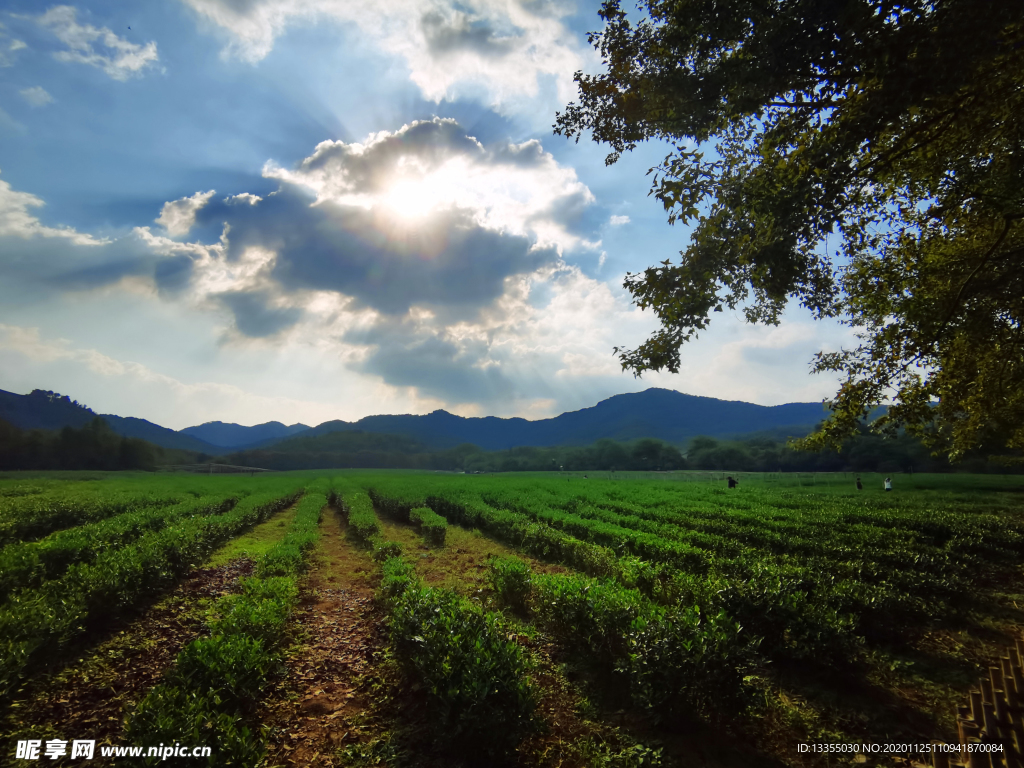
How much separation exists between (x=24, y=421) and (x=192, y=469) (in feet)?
327

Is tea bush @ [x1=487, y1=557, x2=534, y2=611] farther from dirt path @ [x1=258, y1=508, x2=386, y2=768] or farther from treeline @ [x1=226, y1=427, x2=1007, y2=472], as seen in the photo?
treeline @ [x1=226, y1=427, x2=1007, y2=472]

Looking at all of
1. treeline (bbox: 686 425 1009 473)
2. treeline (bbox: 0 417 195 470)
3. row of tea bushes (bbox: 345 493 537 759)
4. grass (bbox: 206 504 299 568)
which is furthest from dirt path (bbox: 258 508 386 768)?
treeline (bbox: 0 417 195 470)

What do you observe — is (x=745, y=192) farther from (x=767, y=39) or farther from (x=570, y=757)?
(x=570, y=757)

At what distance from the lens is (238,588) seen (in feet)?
41.8

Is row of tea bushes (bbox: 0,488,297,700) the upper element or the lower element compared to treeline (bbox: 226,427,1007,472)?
upper

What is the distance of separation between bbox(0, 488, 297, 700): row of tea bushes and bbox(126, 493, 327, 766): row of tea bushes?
2.13 meters

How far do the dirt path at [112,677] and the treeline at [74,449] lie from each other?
3965 inches

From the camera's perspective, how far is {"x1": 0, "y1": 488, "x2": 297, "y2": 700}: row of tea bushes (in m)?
6.59

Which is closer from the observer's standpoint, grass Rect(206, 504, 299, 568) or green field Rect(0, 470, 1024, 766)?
green field Rect(0, 470, 1024, 766)

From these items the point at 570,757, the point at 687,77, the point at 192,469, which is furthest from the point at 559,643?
the point at 192,469

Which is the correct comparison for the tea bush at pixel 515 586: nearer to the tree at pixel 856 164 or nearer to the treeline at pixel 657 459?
the tree at pixel 856 164

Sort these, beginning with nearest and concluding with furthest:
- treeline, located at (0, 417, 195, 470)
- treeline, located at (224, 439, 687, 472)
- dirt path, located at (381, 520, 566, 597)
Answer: dirt path, located at (381, 520, 566, 597), treeline, located at (0, 417, 195, 470), treeline, located at (224, 439, 687, 472)

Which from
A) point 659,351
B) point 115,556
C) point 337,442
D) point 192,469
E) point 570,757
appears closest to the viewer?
point 570,757

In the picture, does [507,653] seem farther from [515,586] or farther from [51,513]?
[51,513]
